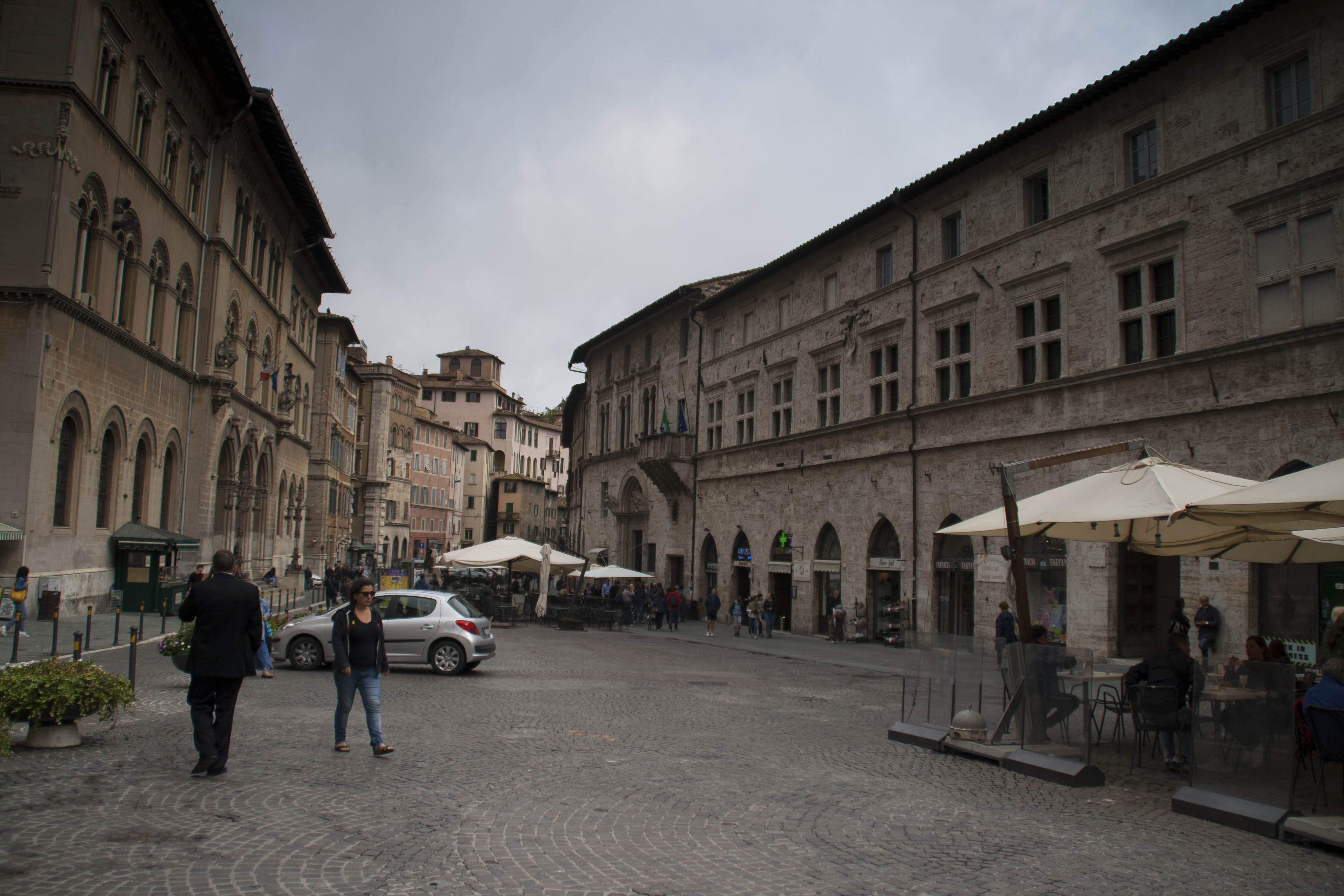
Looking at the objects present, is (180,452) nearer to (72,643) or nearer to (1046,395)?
(72,643)

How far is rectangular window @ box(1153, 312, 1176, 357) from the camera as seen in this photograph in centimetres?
1991

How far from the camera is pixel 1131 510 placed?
1018cm

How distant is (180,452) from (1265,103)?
2998 cm

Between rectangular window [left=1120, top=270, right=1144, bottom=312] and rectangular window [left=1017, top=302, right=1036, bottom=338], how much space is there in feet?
8.47

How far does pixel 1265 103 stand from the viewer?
721 inches

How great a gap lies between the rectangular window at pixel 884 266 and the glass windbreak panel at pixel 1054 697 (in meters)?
20.9

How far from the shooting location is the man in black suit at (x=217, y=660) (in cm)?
802

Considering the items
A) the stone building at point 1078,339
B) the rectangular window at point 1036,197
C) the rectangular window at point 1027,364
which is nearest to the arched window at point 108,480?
the stone building at point 1078,339

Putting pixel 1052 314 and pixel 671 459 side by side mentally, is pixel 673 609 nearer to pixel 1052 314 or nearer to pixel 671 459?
pixel 671 459

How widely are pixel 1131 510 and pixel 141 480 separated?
86.6 feet

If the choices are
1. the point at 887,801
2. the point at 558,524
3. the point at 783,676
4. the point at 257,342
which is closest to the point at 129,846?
the point at 887,801

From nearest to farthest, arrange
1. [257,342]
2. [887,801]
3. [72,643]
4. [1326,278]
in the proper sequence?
[887,801]
[1326,278]
[72,643]
[257,342]

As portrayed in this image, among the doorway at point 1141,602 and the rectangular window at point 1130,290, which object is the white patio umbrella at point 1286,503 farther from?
the rectangular window at point 1130,290

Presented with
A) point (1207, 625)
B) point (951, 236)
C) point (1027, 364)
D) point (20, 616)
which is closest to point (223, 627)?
point (20, 616)
